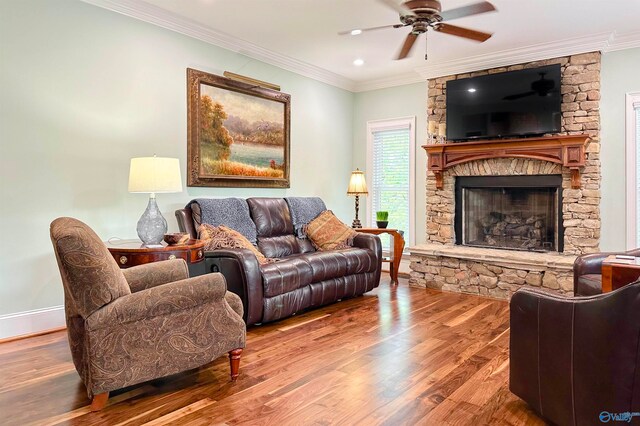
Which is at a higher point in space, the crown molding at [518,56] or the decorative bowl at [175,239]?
the crown molding at [518,56]

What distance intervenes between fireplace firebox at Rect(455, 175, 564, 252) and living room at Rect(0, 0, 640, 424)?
13 centimetres

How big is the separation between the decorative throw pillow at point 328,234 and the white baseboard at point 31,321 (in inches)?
98.0

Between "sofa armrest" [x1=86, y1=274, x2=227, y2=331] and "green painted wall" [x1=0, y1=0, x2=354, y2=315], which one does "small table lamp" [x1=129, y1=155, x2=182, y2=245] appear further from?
"sofa armrest" [x1=86, y1=274, x2=227, y2=331]

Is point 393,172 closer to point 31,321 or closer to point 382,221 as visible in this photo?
point 382,221

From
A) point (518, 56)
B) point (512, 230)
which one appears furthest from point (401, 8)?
point (512, 230)

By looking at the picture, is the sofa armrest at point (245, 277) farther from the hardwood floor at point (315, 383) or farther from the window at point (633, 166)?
the window at point (633, 166)

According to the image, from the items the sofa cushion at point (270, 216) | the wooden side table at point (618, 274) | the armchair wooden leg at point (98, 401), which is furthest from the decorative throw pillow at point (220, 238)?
the wooden side table at point (618, 274)

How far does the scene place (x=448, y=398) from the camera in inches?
95.3

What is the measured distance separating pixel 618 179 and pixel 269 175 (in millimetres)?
3827

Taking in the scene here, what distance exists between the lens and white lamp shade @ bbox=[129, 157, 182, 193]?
339cm

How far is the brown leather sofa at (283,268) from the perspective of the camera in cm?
361

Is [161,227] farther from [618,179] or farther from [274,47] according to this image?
[618,179]

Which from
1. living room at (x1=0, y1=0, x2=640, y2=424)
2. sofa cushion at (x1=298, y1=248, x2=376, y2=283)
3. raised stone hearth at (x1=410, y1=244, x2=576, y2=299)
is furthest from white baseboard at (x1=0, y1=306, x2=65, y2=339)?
raised stone hearth at (x1=410, y1=244, x2=576, y2=299)

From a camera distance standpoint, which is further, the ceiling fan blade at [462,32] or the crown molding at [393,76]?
the crown molding at [393,76]
